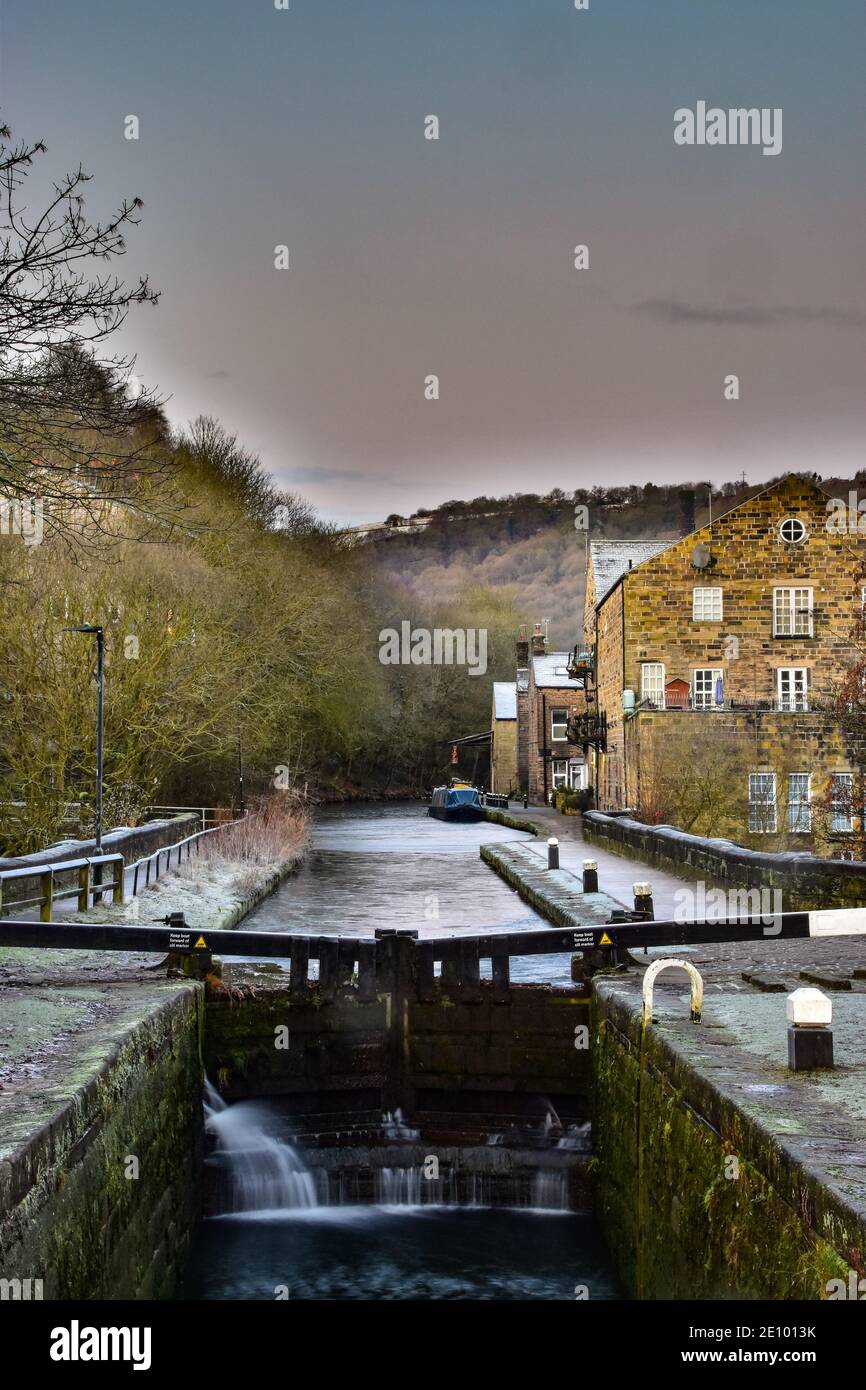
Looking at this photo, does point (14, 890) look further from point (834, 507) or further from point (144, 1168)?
point (834, 507)

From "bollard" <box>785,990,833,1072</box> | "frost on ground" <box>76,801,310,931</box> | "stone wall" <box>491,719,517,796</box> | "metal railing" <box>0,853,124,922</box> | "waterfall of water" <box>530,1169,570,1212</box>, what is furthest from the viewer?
"stone wall" <box>491,719,517,796</box>

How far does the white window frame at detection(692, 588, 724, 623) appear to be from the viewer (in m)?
40.0

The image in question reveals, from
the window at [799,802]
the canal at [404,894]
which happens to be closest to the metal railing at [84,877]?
the canal at [404,894]

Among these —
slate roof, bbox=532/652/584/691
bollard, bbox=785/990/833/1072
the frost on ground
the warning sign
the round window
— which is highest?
the round window

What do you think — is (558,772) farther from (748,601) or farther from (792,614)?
(792,614)

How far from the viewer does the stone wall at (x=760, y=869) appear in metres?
15.7

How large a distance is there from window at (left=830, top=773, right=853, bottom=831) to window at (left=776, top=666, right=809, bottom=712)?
10.1 ft

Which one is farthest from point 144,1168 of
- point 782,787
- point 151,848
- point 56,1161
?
point 782,787

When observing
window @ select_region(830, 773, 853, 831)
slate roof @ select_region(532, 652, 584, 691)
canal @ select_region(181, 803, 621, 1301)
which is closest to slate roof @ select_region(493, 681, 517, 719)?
slate roof @ select_region(532, 652, 584, 691)

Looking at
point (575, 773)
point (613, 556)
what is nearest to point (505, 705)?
point (575, 773)

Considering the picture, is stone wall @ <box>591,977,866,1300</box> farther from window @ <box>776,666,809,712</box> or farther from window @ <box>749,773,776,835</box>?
window @ <box>776,666,809,712</box>

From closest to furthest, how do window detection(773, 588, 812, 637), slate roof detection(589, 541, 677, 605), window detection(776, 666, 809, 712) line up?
window detection(776, 666, 809, 712) → window detection(773, 588, 812, 637) → slate roof detection(589, 541, 677, 605)

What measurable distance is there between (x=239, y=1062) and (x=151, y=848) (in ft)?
43.7

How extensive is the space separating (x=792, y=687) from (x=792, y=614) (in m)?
2.21
